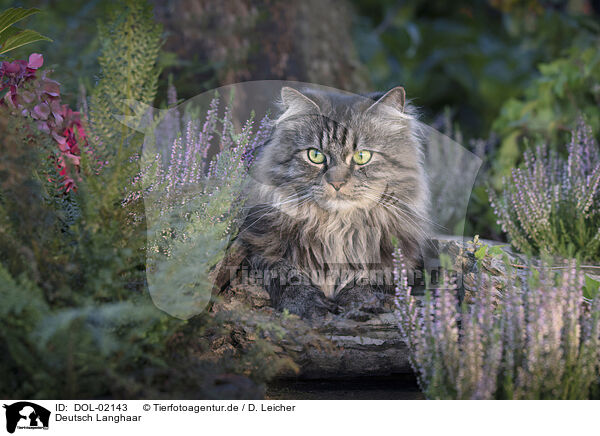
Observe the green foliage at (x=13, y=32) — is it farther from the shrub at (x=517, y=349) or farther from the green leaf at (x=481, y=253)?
the green leaf at (x=481, y=253)

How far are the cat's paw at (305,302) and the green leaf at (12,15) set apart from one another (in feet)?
3.98

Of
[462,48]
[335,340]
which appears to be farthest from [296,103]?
[462,48]

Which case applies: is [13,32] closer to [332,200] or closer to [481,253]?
[332,200]

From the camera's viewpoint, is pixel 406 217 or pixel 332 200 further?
pixel 406 217

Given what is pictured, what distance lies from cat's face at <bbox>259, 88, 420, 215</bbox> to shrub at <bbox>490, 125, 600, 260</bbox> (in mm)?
624

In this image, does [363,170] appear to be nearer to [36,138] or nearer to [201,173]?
[201,173]

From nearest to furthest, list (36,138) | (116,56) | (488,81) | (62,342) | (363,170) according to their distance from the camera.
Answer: (62,342) → (36,138) → (363,170) → (116,56) → (488,81)

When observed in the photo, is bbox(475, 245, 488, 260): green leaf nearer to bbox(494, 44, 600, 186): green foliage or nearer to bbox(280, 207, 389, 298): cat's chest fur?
bbox(280, 207, 389, 298): cat's chest fur

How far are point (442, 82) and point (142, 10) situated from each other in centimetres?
348

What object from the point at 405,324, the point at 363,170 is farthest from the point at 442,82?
the point at 405,324

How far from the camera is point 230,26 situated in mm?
3123
